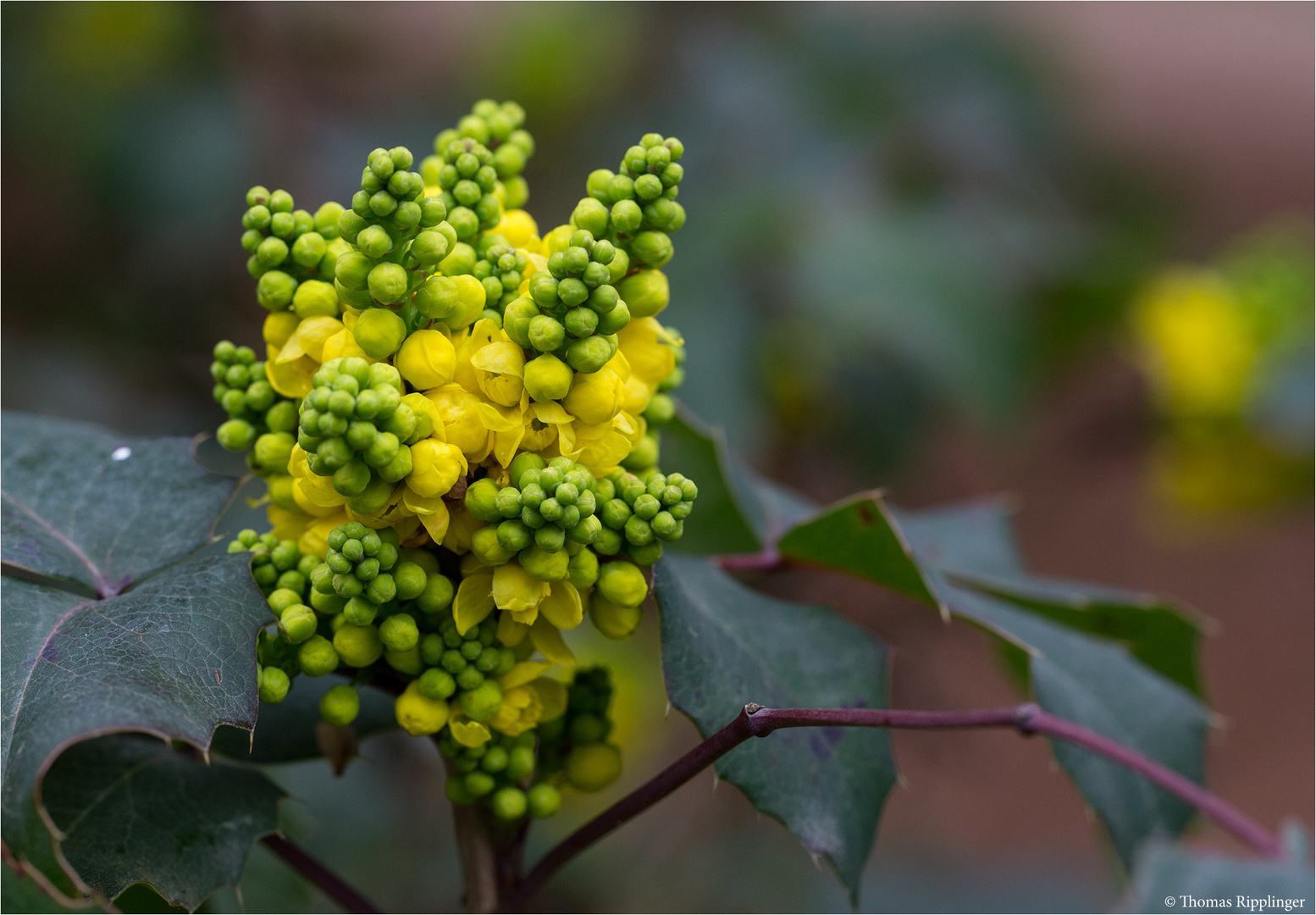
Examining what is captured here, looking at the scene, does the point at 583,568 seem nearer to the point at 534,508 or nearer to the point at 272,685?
the point at 534,508

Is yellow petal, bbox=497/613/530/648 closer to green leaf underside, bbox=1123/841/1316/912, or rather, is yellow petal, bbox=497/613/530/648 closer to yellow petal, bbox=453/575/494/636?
yellow petal, bbox=453/575/494/636

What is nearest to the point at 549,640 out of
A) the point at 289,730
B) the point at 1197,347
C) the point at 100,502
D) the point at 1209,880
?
the point at 289,730

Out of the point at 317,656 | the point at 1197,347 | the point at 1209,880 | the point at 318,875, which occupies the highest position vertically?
the point at 1197,347

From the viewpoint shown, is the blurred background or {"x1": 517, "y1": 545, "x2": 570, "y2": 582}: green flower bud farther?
the blurred background

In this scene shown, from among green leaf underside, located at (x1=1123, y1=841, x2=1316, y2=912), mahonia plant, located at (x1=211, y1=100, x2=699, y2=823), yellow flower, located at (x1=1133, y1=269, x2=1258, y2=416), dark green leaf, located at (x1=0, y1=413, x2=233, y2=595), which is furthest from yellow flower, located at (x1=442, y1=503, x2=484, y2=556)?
yellow flower, located at (x1=1133, y1=269, x2=1258, y2=416)

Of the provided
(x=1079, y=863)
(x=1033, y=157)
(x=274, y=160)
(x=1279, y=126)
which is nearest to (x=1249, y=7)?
(x=1279, y=126)

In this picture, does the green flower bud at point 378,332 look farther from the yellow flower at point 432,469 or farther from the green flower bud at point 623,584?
the green flower bud at point 623,584
